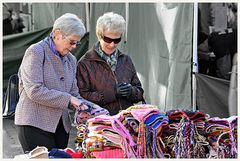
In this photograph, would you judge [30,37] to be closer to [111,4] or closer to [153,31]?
[111,4]

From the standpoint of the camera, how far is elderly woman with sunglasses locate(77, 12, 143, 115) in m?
3.39

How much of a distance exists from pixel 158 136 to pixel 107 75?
103 cm

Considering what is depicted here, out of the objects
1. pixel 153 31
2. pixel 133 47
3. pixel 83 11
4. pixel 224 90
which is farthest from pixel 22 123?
pixel 83 11

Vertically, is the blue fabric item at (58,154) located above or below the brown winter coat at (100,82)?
below

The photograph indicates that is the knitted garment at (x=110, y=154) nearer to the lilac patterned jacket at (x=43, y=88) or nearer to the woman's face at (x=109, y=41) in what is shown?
the lilac patterned jacket at (x=43, y=88)

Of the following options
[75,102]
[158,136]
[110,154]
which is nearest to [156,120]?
[158,136]

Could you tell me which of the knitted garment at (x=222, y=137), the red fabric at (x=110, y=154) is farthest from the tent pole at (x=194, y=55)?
the red fabric at (x=110, y=154)

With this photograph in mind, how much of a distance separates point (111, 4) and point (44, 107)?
4.91m

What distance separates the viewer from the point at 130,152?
2484mm

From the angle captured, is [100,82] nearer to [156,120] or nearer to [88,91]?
[88,91]

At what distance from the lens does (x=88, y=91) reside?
3453 mm

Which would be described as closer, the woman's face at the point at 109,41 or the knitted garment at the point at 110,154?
the knitted garment at the point at 110,154

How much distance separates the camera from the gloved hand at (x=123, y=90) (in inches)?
135

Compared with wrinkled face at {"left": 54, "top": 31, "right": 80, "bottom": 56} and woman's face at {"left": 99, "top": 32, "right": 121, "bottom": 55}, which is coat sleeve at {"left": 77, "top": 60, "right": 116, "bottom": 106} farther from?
wrinkled face at {"left": 54, "top": 31, "right": 80, "bottom": 56}
